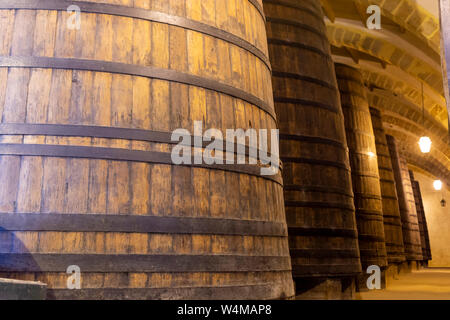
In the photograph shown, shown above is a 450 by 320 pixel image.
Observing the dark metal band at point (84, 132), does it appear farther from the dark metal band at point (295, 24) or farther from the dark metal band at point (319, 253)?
the dark metal band at point (295, 24)

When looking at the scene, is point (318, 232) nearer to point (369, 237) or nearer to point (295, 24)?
point (295, 24)

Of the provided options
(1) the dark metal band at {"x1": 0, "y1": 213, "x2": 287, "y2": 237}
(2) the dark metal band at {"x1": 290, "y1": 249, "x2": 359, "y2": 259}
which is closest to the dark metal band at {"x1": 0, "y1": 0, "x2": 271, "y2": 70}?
(1) the dark metal band at {"x1": 0, "y1": 213, "x2": 287, "y2": 237}

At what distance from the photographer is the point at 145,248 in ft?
7.45

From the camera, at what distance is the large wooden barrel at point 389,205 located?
31.6 ft

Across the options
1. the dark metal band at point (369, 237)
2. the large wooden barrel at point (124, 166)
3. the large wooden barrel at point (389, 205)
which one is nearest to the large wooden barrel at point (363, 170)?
the dark metal band at point (369, 237)

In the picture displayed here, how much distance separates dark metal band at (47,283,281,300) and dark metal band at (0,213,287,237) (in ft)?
0.83

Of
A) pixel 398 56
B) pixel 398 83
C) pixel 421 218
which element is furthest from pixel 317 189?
pixel 421 218

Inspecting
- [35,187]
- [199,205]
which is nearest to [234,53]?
[199,205]

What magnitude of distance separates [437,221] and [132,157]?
1021 inches

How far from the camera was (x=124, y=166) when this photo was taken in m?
2.33

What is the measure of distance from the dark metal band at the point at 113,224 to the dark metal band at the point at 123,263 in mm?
111

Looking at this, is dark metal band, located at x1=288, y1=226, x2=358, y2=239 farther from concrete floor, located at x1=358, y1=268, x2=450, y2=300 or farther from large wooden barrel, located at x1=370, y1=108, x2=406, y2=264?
large wooden barrel, located at x1=370, y1=108, x2=406, y2=264

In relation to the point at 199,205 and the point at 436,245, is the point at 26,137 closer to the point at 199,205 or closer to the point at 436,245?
the point at 199,205

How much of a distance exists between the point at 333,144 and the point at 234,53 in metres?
2.68
